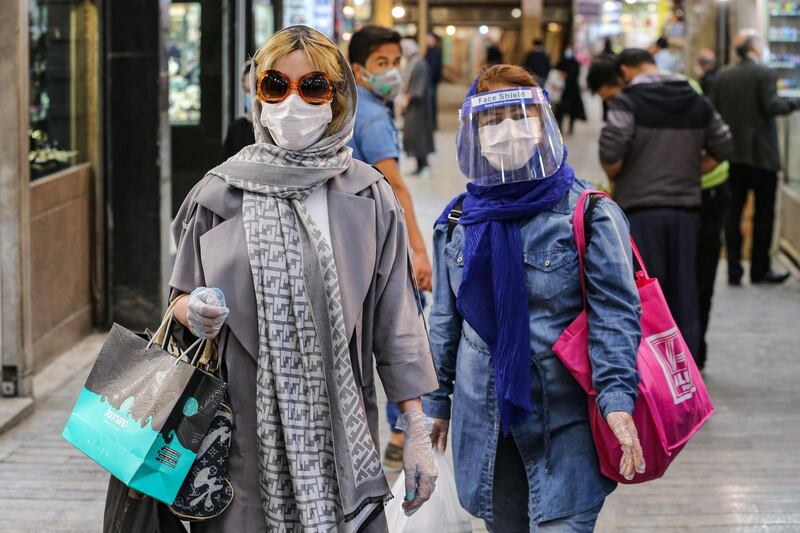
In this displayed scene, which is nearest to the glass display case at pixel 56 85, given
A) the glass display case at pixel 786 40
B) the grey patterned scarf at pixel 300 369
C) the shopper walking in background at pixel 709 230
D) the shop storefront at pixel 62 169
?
the shop storefront at pixel 62 169

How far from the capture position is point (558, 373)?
331cm

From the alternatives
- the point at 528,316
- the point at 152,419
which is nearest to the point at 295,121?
the point at 152,419

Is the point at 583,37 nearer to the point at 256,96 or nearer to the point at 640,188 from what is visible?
the point at 640,188

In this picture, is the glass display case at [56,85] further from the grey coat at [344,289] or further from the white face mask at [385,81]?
the grey coat at [344,289]

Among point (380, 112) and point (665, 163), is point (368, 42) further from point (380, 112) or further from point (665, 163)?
point (665, 163)

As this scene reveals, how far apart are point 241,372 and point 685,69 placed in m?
18.0

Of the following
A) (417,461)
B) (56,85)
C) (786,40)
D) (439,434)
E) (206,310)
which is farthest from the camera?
(786,40)

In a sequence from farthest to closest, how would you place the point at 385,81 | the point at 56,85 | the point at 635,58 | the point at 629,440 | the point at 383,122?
the point at 56,85 → the point at 635,58 → the point at 385,81 → the point at 383,122 → the point at 629,440

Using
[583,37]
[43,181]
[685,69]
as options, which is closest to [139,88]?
[43,181]

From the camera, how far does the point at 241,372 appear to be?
8.88ft

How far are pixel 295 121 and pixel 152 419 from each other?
0.69 metres

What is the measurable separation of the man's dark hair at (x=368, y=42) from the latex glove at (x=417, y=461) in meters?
2.94

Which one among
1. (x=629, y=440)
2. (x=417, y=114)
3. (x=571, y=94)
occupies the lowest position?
(x=571, y=94)

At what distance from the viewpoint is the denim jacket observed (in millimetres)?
3207
